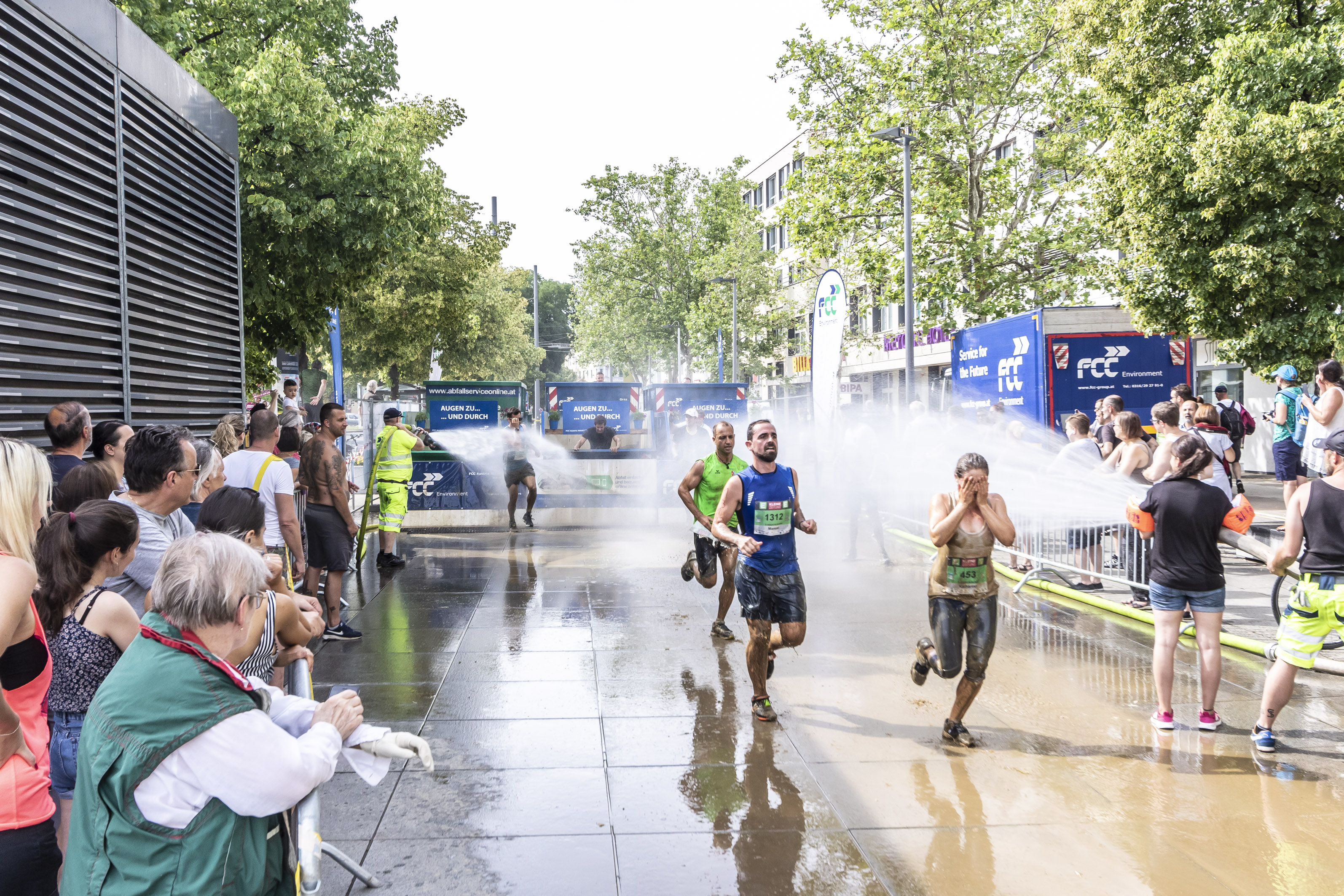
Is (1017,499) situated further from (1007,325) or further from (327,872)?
(327,872)

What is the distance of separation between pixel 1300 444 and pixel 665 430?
40.8 ft

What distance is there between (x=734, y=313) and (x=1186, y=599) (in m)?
32.7

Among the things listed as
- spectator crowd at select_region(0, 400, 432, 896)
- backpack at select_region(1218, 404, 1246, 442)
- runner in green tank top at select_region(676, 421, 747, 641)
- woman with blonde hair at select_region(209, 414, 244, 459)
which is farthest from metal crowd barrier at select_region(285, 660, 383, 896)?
backpack at select_region(1218, 404, 1246, 442)

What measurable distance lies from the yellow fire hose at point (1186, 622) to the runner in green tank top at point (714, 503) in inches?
66.3

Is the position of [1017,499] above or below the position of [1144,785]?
above

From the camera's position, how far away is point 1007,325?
1571 centimetres

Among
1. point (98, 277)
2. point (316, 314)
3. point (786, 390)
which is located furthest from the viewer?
point (786, 390)

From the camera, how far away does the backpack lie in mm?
13781

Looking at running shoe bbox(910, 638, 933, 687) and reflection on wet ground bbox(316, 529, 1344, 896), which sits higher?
running shoe bbox(910, 638, 933, 687)

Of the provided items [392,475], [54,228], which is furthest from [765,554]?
[392,475]

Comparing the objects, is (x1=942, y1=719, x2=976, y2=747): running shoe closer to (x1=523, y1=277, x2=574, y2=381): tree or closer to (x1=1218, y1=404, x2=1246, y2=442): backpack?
(x1=1218, y1=404, x2=1246, y2=442): backpack

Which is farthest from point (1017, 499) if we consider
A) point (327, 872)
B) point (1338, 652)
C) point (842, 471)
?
point (327, 872)

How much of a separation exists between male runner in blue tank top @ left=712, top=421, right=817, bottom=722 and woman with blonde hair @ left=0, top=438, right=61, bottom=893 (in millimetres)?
3935

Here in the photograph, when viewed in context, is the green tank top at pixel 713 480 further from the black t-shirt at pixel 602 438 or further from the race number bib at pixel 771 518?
the black t-shirt at pixel 602 438
